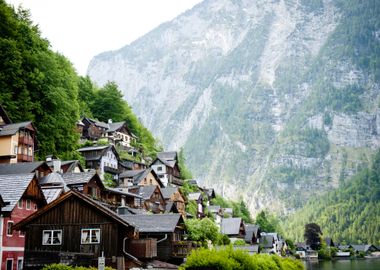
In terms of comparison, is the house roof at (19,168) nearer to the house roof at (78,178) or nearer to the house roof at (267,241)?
the house roof at (78,178)

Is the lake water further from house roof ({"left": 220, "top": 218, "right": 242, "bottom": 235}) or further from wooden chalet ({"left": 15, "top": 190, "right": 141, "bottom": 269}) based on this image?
wooden chalet ({"left": 15, "top": 190, "right": 141, "bottom": 269})

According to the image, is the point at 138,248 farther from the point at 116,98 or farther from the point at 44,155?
the point at 116,98

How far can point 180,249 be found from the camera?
5597 centimetres

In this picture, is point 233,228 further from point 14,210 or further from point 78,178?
point 14,210

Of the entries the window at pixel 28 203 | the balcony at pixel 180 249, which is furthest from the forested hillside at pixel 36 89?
the window at pixel 28 203

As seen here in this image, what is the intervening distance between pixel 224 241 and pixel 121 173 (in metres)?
25.9

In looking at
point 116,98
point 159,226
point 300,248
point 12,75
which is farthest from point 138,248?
point 300,248

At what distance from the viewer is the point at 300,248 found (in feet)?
589

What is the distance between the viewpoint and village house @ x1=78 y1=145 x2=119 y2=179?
94688 mm

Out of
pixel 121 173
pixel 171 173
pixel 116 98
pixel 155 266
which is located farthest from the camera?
pixel 116 98

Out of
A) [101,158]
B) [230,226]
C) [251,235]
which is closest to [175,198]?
[101,158]

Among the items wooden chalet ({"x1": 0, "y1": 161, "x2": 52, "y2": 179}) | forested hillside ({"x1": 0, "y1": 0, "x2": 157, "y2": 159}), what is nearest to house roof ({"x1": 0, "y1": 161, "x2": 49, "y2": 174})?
wooden chalet ({"x1": 0, "y1": 161, "x2": 52, "y2": 179})

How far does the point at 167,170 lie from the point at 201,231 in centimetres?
4914

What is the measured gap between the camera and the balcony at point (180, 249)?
55.1 meters
